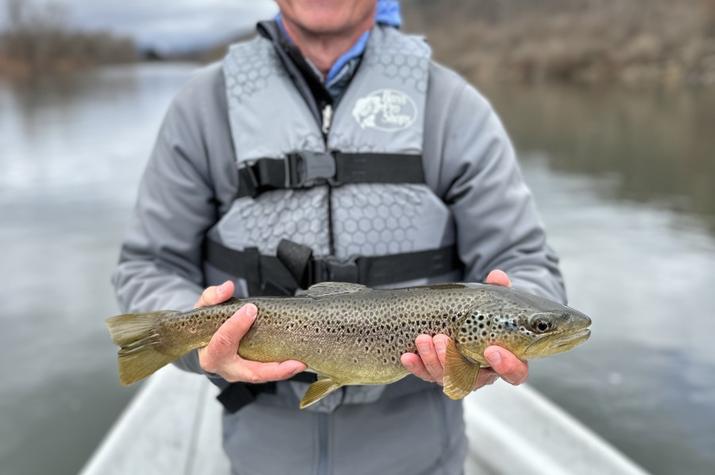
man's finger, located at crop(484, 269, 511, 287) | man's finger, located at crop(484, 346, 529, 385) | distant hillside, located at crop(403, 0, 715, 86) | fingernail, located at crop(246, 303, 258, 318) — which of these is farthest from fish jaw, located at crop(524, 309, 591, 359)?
distant hillside, located at crop(403, 0, 715, 86)

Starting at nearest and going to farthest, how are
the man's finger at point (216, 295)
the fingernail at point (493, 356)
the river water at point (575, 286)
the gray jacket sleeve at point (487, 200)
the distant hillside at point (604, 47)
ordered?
1. the fingernail at point (493, 356)
2. the man's finger at point (216, 295)
3. the gray jacket sleeve at point (487, 200)
4. the river water at point (575, 286)
5. the distant hillside at point (604, 47)

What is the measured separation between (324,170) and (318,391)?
822mm

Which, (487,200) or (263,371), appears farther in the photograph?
(487,200)

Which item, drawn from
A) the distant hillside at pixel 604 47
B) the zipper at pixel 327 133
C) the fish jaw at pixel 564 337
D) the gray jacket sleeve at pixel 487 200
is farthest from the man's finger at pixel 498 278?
the distant hillside at pixel 604 47

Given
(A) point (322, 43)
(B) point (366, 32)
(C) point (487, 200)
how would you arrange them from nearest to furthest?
1. (C) point (487, 200)
2. (A) point (322, 43)
3. (B) point (366, 32)

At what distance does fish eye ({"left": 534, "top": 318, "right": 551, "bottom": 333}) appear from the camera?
2.11 metres

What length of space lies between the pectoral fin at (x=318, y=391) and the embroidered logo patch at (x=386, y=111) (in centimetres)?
99

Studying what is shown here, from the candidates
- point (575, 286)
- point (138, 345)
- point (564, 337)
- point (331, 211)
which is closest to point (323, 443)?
point (138, 345)

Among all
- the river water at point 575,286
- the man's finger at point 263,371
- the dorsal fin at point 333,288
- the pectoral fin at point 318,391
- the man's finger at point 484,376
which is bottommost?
the river water at point 575,286

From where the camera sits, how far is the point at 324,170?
2.52 metres

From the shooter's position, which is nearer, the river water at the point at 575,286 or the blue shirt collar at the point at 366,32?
the blue shirt collar at the point at 366,32

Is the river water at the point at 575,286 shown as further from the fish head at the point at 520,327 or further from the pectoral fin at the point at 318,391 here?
the pectoral fin at the point at 318,391

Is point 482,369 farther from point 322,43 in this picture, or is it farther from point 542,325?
point 322,43

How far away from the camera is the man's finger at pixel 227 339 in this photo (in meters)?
2.14
